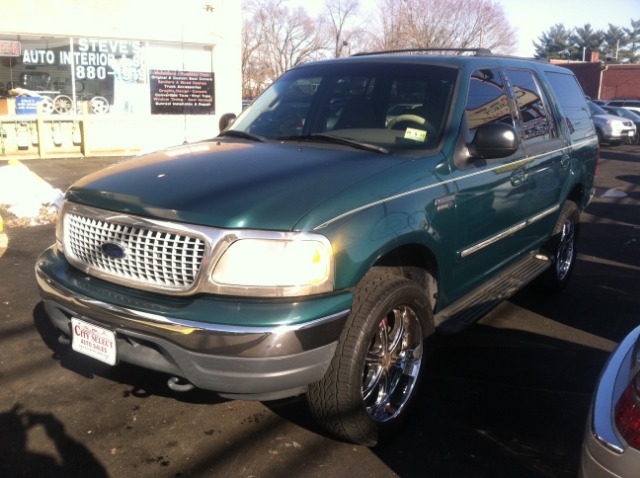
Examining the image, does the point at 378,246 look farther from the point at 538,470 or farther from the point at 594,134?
the point at 594,134

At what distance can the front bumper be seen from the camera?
→ 263 cm

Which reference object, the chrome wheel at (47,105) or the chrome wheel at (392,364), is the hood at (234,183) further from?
the chrome wheel at (47,105)

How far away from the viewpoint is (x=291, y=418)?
354 cm

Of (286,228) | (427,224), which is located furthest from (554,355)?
(286,228)

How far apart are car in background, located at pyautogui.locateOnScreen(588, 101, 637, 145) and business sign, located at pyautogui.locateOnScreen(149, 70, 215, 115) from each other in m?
14.2

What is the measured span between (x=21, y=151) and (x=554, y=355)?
38.6ft

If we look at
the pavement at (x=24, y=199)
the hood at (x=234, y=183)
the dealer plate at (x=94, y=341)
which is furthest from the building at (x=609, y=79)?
the dealer plate at (x=94, y=341)

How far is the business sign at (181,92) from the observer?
47.5 ft

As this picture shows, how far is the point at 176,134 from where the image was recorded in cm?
1490

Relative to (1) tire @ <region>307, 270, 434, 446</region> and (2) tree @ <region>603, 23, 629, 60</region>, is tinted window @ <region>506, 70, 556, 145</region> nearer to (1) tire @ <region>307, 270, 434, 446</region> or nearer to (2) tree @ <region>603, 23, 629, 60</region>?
(1) tire @ <region>307, 270, 434, 446</region>

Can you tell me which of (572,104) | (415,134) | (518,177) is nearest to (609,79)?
(572,104)

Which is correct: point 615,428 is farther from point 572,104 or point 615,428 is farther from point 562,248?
point 572,104

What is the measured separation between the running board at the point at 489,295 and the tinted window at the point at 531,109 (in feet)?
3.14

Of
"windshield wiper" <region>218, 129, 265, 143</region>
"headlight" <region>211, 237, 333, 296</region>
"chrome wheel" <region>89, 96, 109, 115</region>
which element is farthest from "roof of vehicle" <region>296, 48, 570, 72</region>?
"chrome wheel" <region>89, 96, 109, 115</region>
